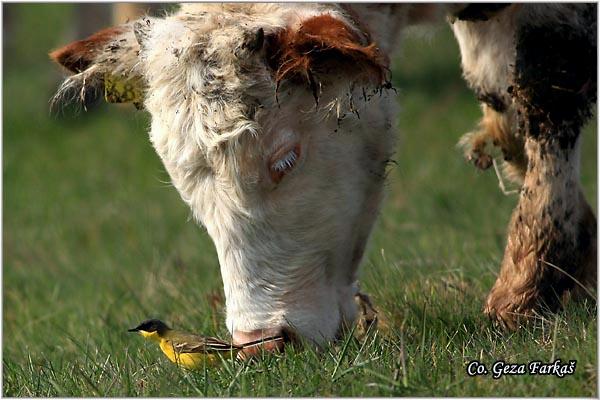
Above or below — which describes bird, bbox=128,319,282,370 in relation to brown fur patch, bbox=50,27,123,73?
below

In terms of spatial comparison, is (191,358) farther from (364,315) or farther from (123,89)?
(123,89)

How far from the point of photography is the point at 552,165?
4898mm

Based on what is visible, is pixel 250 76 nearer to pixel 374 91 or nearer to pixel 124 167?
pixel 374 91

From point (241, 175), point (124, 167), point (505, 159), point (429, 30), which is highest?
point (429, 30)

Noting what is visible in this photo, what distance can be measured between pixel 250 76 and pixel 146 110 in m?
0.60

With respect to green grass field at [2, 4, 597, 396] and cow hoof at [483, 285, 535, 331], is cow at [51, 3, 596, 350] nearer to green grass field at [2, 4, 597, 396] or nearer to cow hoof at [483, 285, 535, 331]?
cow hoof at [483, 285, 535, 331]

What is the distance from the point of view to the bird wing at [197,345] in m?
4.09

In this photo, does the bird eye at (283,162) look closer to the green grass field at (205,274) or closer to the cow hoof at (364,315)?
the green grass field at (205,274)

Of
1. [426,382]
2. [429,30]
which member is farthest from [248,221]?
[429,30]

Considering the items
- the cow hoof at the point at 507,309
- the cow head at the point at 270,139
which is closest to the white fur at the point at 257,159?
the cow head at the point at 270,139

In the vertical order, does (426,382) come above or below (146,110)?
below

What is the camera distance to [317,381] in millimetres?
3680

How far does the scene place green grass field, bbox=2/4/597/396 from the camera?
3748 mm

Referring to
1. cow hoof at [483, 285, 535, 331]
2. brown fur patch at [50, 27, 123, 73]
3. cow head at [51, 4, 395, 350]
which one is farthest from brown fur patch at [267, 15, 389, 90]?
cow hoof at [483, 285, 535, 331]
